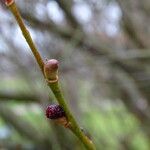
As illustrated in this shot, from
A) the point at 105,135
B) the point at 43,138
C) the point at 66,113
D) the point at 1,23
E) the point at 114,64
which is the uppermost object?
the point at 1,23

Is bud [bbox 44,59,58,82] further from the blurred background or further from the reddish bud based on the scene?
the blurred background

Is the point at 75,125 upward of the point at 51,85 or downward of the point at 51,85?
downward

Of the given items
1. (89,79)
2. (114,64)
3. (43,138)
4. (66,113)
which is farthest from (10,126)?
(66,113)

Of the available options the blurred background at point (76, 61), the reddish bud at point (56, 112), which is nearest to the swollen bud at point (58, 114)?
the reddish bud at point (56, 112)

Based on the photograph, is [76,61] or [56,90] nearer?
[56,90]

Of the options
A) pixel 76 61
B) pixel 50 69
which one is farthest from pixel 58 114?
pixel 76 61

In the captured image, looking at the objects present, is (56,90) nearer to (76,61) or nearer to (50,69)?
(50,69)

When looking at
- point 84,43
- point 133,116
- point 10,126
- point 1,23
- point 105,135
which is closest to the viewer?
point 1,23

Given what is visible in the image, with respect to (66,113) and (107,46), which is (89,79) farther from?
(66,113)
